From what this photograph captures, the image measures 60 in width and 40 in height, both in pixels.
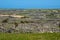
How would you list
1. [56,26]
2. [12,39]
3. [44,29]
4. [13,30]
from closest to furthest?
[12,39] < [13,30] < [44,29] < [56,26]

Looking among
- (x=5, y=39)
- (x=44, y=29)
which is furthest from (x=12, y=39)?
(x=44, y=29)

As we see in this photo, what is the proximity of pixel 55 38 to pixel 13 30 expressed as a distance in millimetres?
10529

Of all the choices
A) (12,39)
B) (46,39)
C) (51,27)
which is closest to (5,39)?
(12,39)

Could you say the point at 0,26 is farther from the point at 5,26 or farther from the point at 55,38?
the point at 55,38

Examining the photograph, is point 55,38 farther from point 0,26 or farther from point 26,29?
point 0,26

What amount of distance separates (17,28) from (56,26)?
5.46m

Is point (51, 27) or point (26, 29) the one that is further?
point (51, 27)

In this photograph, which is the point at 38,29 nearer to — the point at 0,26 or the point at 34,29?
the point at 34,29

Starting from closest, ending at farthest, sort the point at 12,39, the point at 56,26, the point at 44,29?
the point at 12,39 < the point at 44,29 < the point at 56,26

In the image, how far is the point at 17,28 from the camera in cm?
2597

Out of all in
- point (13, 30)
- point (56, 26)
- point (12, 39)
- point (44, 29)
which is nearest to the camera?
point (12, 39)

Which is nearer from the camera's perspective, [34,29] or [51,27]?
[34,29]

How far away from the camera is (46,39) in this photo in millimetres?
14461

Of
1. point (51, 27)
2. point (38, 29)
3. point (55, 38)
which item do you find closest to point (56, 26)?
point (51, 27)
